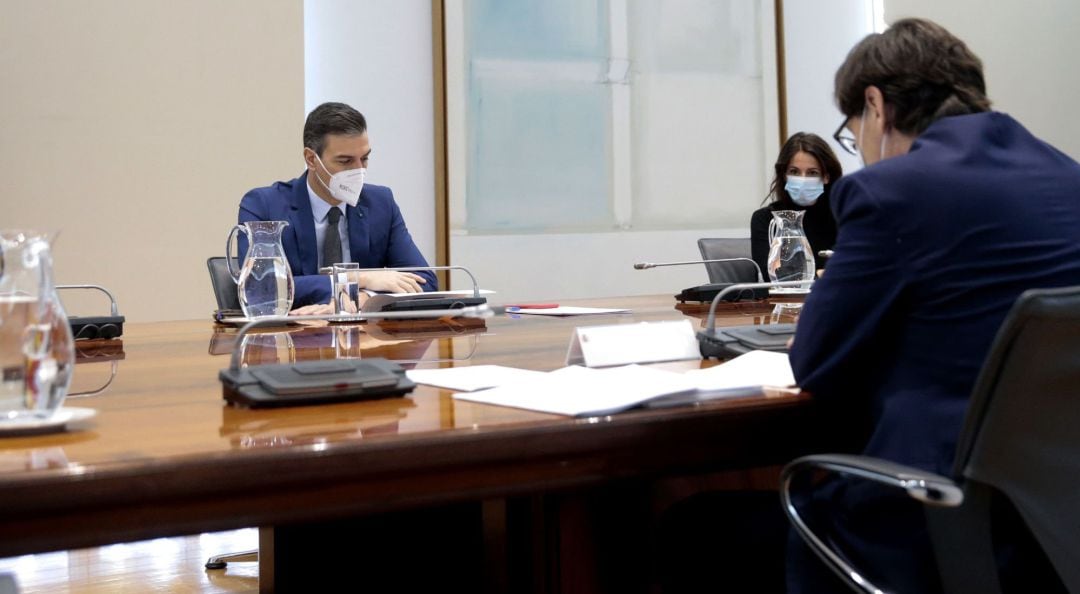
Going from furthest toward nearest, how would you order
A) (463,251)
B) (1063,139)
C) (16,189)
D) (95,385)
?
(1063,139) → (463,251) → (16,189) → (95,385)

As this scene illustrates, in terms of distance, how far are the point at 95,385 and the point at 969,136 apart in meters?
1.21

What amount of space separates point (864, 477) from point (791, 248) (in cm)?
159

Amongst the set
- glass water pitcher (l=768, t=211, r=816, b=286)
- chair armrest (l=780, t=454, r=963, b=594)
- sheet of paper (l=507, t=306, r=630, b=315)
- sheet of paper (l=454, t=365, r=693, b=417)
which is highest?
glass water pitcher (l=768, t=211, r=816, b=286)

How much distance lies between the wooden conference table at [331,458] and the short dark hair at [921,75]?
20.2 inches

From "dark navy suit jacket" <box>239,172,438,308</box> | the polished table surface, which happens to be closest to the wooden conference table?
the polished table surface

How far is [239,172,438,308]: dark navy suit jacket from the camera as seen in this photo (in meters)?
3.24

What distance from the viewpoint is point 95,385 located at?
143 centimetres

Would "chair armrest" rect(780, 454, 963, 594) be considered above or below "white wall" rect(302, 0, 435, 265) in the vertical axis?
below

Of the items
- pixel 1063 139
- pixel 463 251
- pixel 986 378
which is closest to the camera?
pixel 986 378

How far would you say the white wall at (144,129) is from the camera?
3959 millimetres

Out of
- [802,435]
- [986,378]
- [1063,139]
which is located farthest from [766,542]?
[1063,139]

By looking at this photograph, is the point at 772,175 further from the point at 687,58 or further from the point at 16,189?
the point at 16,189

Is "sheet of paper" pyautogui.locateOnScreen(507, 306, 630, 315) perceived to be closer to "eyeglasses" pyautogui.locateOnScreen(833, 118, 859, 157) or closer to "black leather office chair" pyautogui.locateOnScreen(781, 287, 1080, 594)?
"eyeglasses" pyautogui.locateOnScreen(833, 118, 859, 157)

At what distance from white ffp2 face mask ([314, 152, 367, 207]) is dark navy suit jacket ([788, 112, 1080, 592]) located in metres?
2.25
